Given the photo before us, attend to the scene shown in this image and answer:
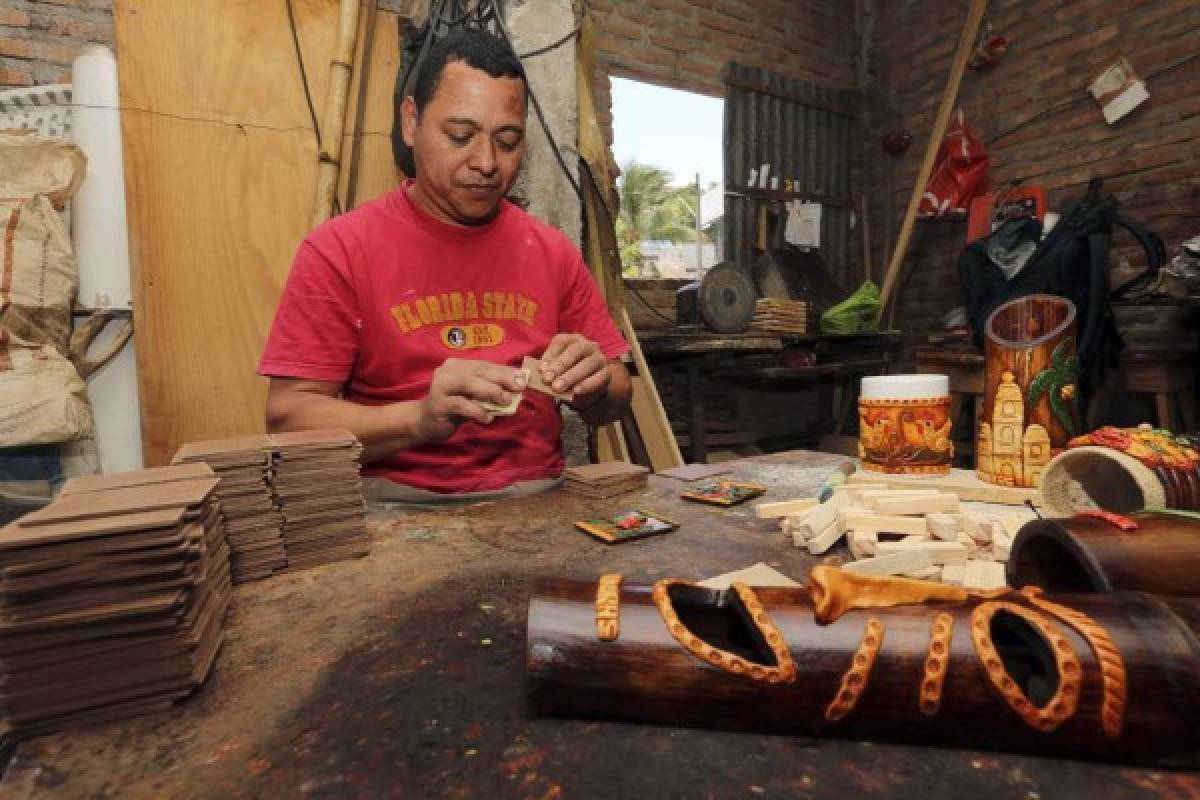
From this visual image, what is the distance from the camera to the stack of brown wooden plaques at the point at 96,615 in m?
0.73

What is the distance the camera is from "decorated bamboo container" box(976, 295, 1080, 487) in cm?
152

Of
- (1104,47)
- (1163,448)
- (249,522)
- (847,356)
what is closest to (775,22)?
(1104,47)

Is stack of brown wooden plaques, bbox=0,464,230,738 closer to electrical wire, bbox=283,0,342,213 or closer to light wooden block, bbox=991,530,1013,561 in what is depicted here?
light wooden block, bbox=991,530,1013,561

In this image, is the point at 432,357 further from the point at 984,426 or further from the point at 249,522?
the point at 984,426

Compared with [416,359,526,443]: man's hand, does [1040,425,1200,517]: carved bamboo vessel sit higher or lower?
lower

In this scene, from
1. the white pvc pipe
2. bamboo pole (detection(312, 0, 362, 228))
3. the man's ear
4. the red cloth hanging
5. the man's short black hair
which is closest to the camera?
the man's short black hair

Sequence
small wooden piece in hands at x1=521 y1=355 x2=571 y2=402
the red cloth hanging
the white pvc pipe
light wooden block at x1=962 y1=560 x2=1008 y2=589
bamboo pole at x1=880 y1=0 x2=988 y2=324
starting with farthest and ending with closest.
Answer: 1. the red cloth hanging
2. bamboo pole at x1=880 y1=0 x2=988 y2=324
3. the white pvc pipe
4. small wooden piece in hands at x1=521 y1=355 x2=571 y2=402
5. light wooden block at x1=962 y1=560 x2=1008 y2=589

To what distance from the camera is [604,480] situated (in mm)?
1711

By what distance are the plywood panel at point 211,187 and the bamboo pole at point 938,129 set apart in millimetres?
5582

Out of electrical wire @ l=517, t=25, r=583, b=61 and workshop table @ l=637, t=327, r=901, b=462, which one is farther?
workshop table @ l=637, t=327, r=901, b=462

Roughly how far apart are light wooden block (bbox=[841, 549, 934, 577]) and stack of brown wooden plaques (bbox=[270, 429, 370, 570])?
89cm

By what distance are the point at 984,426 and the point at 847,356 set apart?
486 centimetres

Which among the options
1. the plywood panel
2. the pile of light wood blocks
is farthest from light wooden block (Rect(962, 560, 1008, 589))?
the plywood panel

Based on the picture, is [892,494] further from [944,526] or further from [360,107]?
[360,107]
